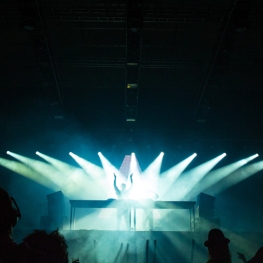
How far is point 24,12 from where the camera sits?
22.0 ft

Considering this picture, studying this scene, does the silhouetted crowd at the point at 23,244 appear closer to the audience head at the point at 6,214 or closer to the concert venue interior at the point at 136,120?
the audience head at the point at 6,214

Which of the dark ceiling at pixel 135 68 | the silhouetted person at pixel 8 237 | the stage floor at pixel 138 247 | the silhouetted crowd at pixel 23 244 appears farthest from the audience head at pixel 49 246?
the dark ceiling at pixel 135 68

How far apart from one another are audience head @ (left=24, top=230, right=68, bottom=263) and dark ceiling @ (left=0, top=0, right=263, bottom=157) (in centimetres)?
Answer: 567

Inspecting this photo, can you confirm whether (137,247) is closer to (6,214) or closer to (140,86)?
(140,86)

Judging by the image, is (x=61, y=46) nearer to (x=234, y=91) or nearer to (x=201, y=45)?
(x=201, y=45)

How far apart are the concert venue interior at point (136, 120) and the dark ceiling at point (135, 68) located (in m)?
0.03

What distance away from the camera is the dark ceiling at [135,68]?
748 centimetres

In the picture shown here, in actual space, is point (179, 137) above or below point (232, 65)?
below

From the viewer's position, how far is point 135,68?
816 cm

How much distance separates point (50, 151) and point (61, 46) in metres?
3.70

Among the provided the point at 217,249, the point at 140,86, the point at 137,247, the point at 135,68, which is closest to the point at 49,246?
the point at 217,249

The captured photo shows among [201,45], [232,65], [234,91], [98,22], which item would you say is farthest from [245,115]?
[98,22]

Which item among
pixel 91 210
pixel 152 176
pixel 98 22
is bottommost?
pixel 91 210

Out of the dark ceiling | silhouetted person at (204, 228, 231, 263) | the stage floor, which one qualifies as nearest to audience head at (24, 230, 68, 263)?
silhouetted person at (204, 228, 231, 263)
